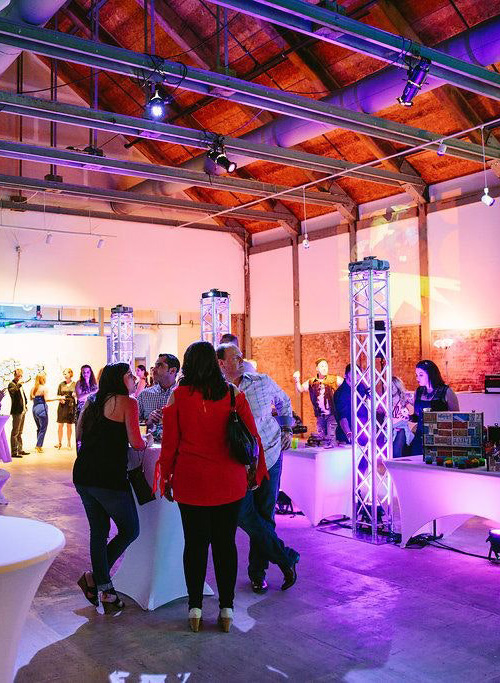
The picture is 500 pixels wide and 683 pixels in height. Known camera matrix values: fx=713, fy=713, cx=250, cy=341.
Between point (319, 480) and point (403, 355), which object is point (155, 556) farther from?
point (403, 355)

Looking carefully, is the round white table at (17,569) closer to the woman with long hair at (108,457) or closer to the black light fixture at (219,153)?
the woman with long hair at (108,457)

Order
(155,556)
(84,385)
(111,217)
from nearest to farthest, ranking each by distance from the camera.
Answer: (155,556)
(84,385)
(111,217)

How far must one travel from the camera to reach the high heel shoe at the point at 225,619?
12.1 feet

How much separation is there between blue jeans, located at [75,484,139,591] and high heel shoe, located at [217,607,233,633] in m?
0.68

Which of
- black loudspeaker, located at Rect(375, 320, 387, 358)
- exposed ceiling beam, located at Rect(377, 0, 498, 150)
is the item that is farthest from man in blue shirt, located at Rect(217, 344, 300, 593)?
exposed ceiling beam, located at Rect(377, 0, 498, 150)

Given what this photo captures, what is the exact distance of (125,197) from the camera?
1220cm

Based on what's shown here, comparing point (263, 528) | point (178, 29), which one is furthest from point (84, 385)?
point (263, 528)

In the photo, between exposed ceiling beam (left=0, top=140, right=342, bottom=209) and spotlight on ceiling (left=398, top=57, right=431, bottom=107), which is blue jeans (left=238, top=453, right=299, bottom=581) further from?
exposed ceiling beam (left=0, top=140, right=342, bottom=209)

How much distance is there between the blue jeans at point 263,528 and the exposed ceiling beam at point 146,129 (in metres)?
4.96

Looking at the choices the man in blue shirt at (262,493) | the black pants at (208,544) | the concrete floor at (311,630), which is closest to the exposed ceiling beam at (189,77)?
the man in blue shirt at (262,493)

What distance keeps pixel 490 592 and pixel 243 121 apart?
29.6ft

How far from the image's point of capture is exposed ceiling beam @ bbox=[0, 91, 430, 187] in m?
7.46

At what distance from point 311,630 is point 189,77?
4.93 m

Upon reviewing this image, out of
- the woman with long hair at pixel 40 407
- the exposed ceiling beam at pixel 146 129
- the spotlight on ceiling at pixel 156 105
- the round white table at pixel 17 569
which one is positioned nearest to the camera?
the round white table at pixel 17 569
